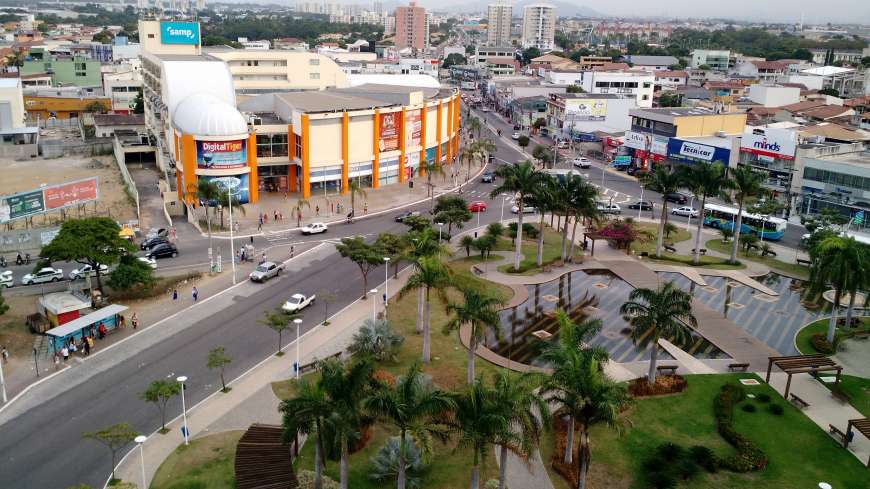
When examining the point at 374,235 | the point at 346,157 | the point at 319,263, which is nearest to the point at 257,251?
the point at 319,263

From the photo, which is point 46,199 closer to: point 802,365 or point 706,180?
point 706,180

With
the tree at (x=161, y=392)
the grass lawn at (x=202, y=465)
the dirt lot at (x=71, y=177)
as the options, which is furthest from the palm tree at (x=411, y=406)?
the dirt lot at (x=71, y=177)

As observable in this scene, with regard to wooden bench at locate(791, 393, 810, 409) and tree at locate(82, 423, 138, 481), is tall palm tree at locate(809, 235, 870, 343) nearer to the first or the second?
wooden bench at locate(791, 393, 810, 409)

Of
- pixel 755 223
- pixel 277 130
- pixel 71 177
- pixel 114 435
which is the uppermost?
pixel 277 130

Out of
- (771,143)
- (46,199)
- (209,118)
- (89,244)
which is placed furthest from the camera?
(771,143)

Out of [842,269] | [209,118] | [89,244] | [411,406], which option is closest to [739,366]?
[842,269]

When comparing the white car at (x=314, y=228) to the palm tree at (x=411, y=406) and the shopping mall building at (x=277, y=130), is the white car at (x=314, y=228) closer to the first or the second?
the shopping mall building at (x=277, y=130)
